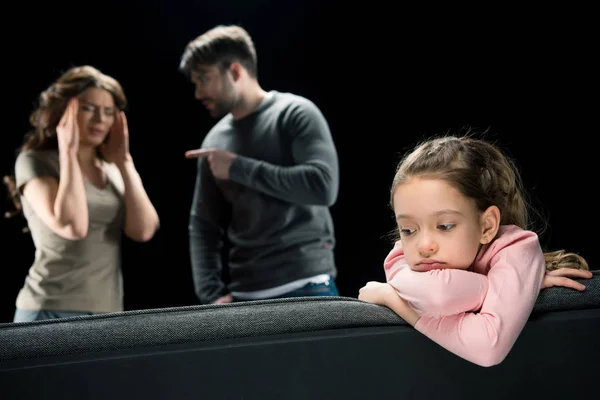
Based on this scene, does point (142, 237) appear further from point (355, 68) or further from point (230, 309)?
point (230, 309)

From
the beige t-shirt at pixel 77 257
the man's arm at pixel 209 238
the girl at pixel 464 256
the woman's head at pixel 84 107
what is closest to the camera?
the girl at pixel 464 256

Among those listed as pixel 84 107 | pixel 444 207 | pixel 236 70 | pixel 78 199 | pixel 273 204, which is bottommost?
pixel 273 204

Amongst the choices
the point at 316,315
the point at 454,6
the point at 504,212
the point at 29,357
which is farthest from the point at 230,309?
the point at 454,6

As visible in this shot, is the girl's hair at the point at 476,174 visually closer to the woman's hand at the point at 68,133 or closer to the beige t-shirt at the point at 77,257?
the beige t-shirt at the point at 77,257

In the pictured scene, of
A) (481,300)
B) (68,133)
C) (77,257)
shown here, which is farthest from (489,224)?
(68,133)

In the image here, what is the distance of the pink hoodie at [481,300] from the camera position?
0.99 metres

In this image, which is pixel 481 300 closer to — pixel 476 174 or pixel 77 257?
pixel 476 174

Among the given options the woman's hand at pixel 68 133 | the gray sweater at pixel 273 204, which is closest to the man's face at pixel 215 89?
the gray sweater at pixel 273 204

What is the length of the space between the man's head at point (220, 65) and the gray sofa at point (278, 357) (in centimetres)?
266

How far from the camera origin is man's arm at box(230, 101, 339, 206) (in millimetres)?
3271

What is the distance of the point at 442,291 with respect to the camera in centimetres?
104

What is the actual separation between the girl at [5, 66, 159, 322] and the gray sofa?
1.96 meters

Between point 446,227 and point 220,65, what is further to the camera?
point 220,65

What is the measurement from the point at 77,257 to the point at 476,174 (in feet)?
6.62
